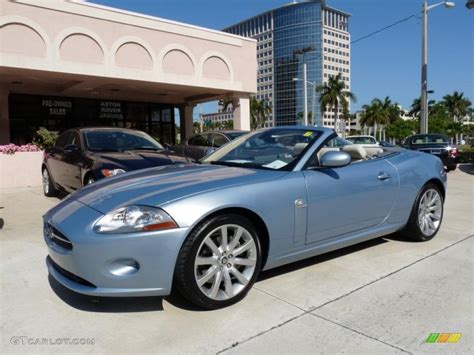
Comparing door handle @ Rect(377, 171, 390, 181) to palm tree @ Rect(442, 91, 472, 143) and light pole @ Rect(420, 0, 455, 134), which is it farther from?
palm tree @ Rect(442, 91, 472, 143)

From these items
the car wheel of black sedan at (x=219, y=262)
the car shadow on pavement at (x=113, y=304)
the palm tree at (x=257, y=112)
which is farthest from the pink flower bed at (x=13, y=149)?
the palm tree at (x=257, y=112)

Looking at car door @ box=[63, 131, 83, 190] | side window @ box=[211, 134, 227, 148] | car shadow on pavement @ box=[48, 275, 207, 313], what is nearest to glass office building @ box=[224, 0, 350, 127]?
side window @ box=[211, 134, 227, 148]

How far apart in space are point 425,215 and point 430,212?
15 cm

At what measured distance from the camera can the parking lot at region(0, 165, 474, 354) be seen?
8.59ft

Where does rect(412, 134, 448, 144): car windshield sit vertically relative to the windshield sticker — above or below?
above

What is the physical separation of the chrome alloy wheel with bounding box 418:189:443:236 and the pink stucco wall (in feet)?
31.2

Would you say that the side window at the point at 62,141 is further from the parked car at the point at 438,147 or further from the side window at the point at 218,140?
the parked car at the point at 438,147

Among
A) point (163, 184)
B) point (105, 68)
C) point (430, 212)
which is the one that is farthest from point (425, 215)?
point (105, 68)

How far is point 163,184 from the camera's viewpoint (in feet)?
10.6

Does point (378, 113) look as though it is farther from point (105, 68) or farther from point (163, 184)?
point (163, 184)

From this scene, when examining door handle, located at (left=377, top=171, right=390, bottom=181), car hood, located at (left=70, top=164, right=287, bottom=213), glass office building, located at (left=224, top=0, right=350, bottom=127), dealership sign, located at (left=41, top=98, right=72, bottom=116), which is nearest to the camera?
car hood, located at (left=70, top=164, right=287, bottom=213)

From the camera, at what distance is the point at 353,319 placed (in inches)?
115

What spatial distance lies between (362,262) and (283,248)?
116 centimetres

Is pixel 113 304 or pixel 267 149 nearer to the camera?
pixel 113 304
